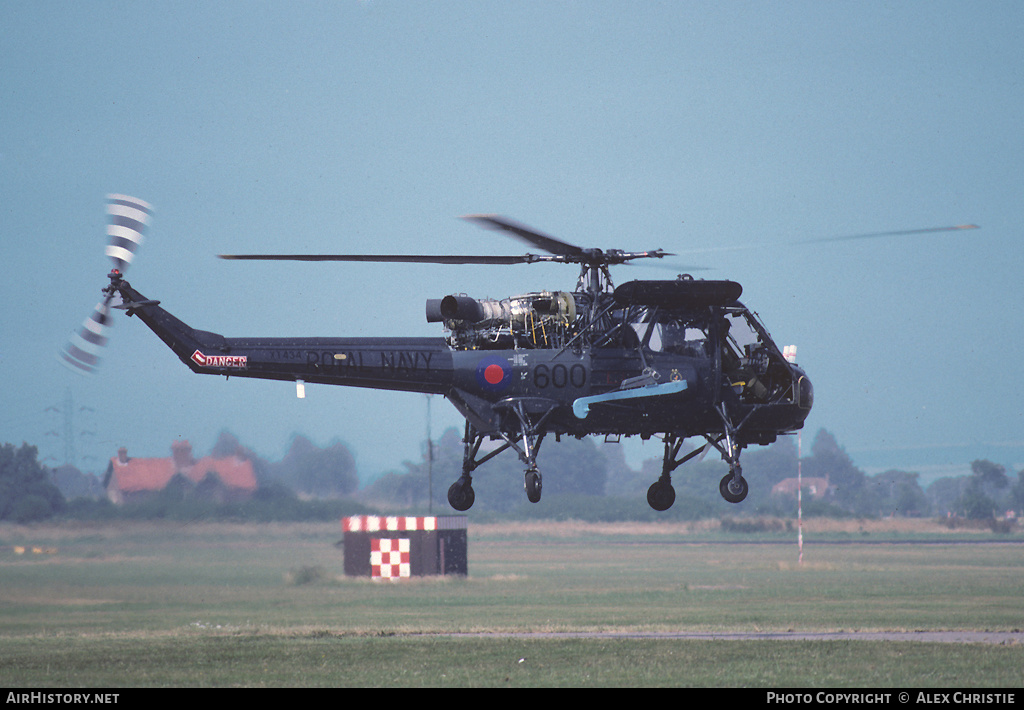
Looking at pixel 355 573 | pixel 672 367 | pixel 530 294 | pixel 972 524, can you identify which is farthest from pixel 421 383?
pixel 972 524

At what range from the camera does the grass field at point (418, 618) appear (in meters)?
42.2

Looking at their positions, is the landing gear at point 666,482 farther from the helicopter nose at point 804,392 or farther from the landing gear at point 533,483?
the landing gear at point 533,483

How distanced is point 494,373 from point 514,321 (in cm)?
119

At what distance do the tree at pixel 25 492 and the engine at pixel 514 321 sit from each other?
35.0 m

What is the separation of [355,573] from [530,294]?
51.0m

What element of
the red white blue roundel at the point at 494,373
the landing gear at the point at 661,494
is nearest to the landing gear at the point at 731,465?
the landing gear at the point at 661,494

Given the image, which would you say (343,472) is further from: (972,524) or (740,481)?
(972,524)

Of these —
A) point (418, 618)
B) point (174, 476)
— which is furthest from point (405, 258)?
point (418, 618)

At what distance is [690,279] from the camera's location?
24.8m

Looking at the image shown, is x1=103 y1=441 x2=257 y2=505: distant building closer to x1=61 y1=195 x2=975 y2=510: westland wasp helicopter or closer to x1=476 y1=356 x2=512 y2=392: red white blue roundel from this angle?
x1=61 y1=195 x2=975 y2=510: westland wasp helicopter

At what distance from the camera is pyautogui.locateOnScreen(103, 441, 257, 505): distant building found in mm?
51531

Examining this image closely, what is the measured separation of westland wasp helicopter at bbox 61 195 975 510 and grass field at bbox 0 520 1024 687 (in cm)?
1677

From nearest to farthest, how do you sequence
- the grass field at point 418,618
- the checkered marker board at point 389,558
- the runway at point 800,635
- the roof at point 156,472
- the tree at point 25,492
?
the grass field at point 418,618 < the roof at point 156,472 < the runway at point 800,635 < the tree at point 25,492 < the checkered marker board at point 389,558

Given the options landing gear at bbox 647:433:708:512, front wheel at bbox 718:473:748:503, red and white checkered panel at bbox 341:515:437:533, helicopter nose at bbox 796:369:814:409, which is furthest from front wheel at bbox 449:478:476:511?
red and white checkered panel at bbox 341:515:437:533
